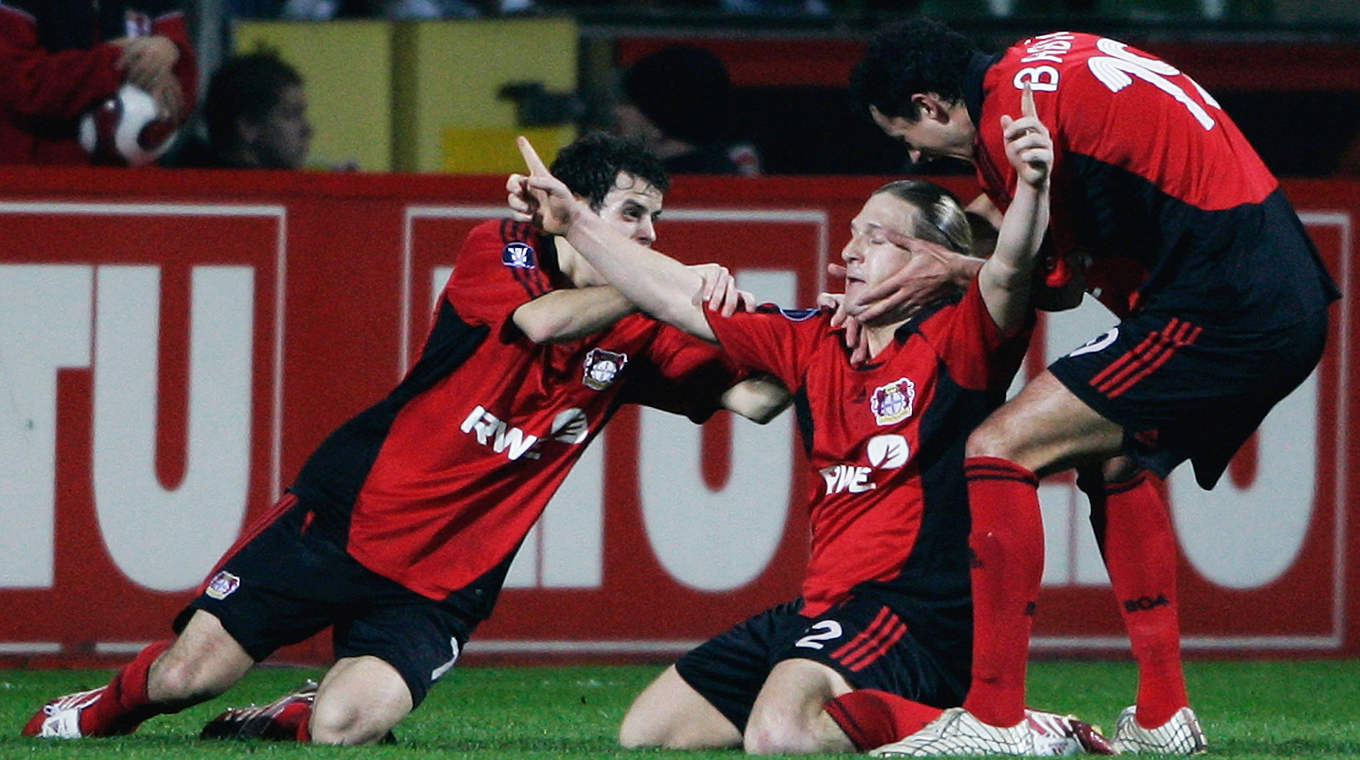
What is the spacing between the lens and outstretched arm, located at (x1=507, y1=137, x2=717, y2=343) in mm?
4840

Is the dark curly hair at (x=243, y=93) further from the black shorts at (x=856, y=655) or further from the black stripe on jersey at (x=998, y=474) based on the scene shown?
the black stripe on jersey at (x=998, y=474)

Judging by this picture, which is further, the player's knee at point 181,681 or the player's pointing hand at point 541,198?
the player's knee at point 181,681

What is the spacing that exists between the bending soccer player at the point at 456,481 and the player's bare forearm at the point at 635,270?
0.25 m

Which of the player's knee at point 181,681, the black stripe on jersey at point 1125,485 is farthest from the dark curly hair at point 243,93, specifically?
the black stripe on jersey at point 1125,485

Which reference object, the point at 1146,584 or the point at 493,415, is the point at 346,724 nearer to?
the point at 493,415

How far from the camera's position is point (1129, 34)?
10000mm

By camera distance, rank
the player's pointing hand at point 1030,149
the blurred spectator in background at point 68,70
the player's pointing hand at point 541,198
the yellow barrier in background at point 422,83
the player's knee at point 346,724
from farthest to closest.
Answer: the yellow barrier in background at point 422,83 < the blurred spectator in background at point 68,70 < the player's knee at point 346,724 < the player's pointing hand at point 541,198 < the player's pointing hand at point 1030,149

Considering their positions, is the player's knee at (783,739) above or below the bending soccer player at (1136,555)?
below

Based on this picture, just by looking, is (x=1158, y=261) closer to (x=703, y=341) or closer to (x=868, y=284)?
(x=868, y=284)

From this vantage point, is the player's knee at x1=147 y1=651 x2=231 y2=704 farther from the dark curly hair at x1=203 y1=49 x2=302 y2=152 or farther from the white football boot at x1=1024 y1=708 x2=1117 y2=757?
the dark curly hair at x1=203 y1=49 x2=302 y2=152

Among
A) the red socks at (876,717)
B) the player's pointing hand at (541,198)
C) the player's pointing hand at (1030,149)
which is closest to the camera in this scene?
the player's pointing hand at (1030,149)

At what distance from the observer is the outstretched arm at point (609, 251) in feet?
15.9

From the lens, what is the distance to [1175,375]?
178 inches

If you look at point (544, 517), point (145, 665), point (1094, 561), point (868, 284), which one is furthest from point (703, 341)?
point (1094, 561)
